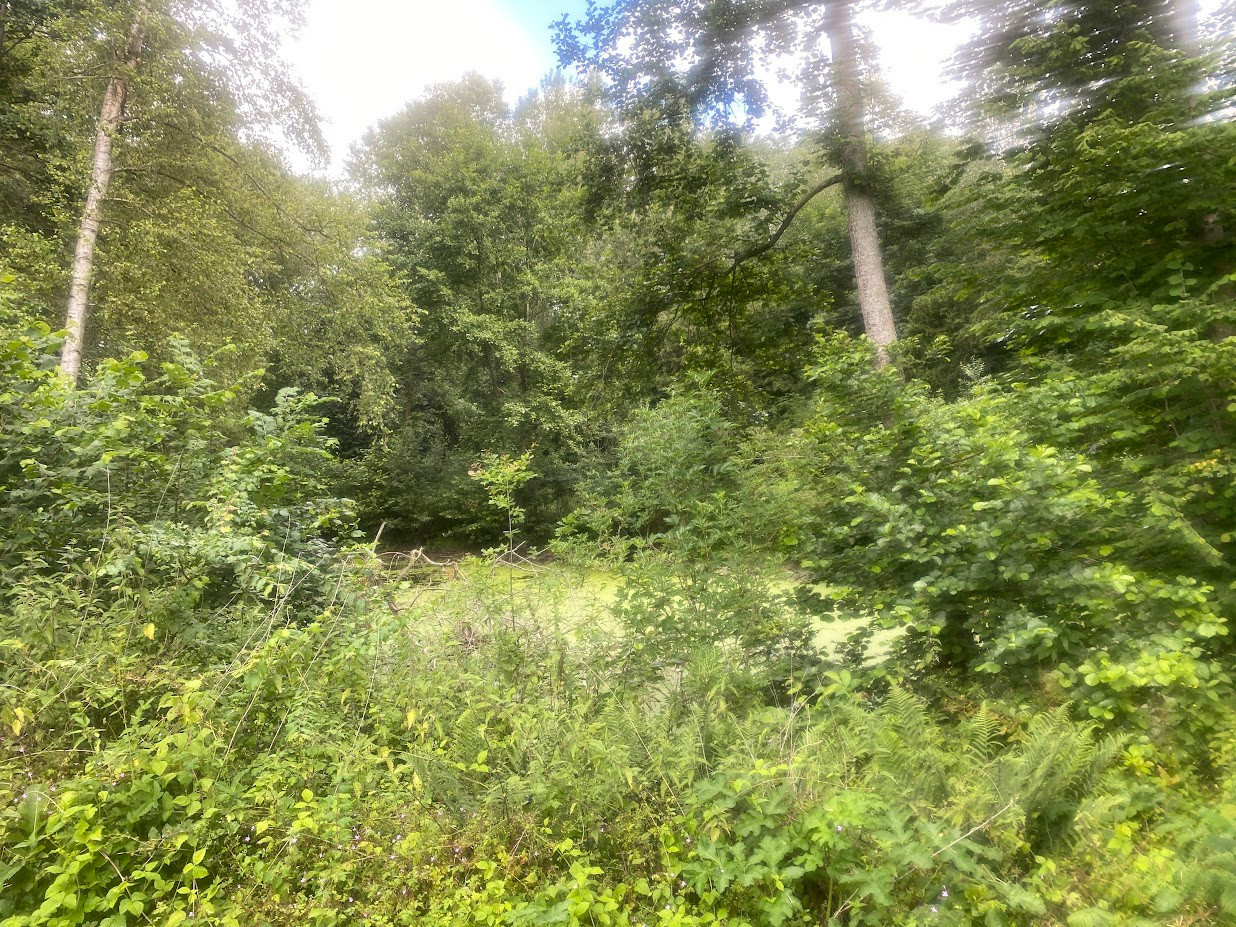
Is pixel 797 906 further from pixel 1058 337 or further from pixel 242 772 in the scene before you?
pixel 1058 337

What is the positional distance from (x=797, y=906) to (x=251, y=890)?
176cm

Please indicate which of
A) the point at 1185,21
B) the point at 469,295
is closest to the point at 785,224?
the point at 1185,21

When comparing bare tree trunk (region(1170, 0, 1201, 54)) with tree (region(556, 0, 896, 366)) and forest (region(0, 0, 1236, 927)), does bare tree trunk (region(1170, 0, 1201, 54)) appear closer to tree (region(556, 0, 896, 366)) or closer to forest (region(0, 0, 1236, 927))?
forest (region(0, 0, 1236, 927))

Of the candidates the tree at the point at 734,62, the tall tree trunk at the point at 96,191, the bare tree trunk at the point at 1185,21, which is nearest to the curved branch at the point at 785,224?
the tree at the point at 734,62

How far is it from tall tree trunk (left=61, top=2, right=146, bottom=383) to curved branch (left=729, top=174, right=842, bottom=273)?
23.5 ft

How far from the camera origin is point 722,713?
3.03 meters

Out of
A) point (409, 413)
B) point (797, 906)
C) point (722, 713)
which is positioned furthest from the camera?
point (409, 413)

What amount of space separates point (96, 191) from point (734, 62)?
7448 millimetres

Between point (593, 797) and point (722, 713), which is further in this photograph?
point (722, 713)

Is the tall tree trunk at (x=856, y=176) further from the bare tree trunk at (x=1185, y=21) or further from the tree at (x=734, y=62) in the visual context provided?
the bare tree trunk at (x=1185, y=21)

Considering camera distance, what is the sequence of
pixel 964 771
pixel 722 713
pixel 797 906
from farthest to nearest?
pixel 722 713, pixel 964 771, pixel 797 906

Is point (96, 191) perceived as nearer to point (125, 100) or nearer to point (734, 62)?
point (125, 100)

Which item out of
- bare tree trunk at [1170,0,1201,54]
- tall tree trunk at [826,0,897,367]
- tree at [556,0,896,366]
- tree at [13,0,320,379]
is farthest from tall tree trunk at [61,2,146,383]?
bare tree trunk at [1170,0,1201,54]

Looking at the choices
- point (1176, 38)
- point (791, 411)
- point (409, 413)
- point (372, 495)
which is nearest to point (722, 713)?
point (791, 411)
